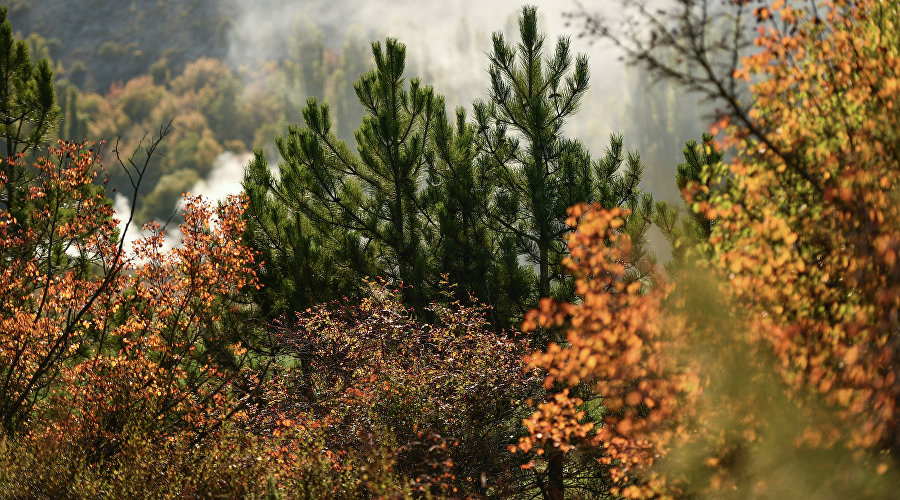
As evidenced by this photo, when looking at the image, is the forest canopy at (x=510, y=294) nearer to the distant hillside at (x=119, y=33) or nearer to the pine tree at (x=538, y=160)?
the pine tree at (x=538, y=160)

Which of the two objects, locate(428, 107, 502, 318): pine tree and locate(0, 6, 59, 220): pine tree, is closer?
locate(0, 6, 59, 220): pine tree

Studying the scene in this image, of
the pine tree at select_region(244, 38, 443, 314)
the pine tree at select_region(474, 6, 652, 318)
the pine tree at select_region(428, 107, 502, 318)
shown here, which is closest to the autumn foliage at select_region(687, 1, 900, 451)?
the pine tree at select_region(474, 6, 652, 318)

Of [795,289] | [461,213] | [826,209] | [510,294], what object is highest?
[461,213]

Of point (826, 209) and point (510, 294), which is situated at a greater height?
point (510, 294)

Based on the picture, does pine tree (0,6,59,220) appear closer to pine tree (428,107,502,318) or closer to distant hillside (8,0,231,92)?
pine tree (428,107,502,318)

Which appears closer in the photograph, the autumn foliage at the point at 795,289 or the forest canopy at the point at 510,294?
the autumn foliage at the point at 795,289

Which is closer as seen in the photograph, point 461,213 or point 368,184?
point 461,213

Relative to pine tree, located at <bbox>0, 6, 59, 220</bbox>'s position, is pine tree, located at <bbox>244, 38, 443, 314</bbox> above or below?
below

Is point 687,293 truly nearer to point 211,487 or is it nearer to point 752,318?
point 752,318

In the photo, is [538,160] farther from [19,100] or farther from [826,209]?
[19,100]

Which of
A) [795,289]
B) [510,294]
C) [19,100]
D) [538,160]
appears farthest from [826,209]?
[19,100]

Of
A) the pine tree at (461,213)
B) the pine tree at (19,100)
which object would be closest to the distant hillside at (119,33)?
the pine tree at (19,100)

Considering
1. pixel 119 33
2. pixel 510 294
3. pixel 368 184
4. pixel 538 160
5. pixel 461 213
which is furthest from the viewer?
pixel 119 33

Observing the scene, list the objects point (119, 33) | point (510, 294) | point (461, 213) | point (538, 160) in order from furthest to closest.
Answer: point (119, 33) < point (461, 213) < point (538, 160) < point (510, 294)
